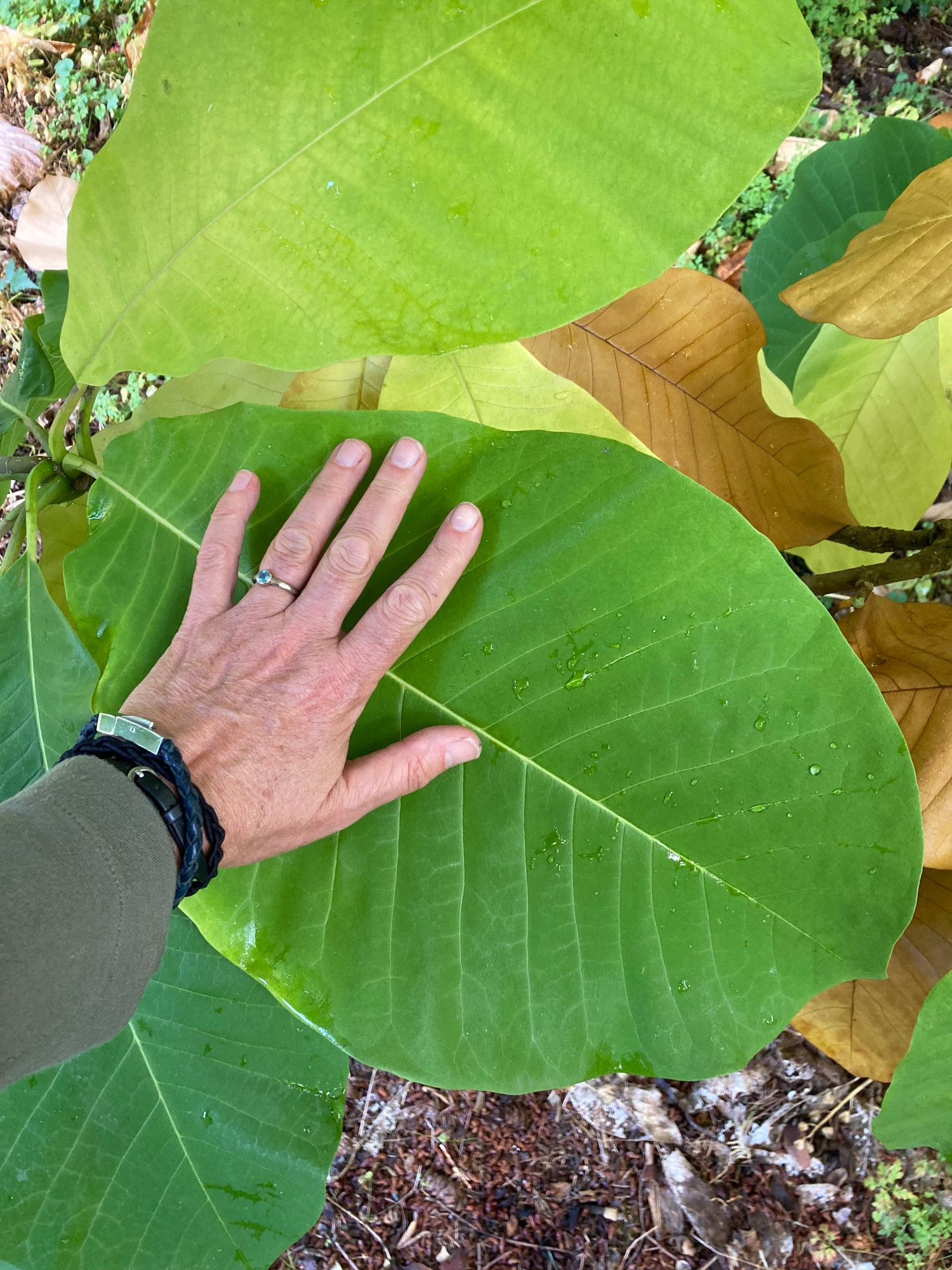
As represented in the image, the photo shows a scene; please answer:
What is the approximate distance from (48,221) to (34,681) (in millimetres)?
1606

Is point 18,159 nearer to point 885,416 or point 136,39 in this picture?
point 136,39

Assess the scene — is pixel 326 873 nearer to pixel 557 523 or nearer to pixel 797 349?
pixel 557 523

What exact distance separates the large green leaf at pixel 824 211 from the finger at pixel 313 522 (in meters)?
0.99

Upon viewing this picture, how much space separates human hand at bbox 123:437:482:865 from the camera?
926mm

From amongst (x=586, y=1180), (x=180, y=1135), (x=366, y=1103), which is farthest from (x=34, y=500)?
(x=586, y=1180)

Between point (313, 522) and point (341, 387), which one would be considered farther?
point (341, 387)

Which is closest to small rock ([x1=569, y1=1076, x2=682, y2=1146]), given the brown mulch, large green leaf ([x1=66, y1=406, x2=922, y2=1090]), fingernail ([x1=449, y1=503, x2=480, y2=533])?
the brown mulch

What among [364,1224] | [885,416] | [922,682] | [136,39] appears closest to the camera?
[922,682]

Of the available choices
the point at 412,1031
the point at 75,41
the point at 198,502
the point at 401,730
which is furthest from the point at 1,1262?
the point at 75,41

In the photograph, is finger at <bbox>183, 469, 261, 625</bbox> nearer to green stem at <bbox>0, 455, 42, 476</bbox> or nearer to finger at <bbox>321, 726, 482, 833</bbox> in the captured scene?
finger at <bbox>321, 726, 482, 833</bbox>

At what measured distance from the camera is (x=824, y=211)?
67.3 inches

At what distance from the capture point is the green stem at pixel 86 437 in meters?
1.21

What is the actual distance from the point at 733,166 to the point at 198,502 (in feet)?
2.17

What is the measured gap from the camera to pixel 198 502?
3.38 ft
